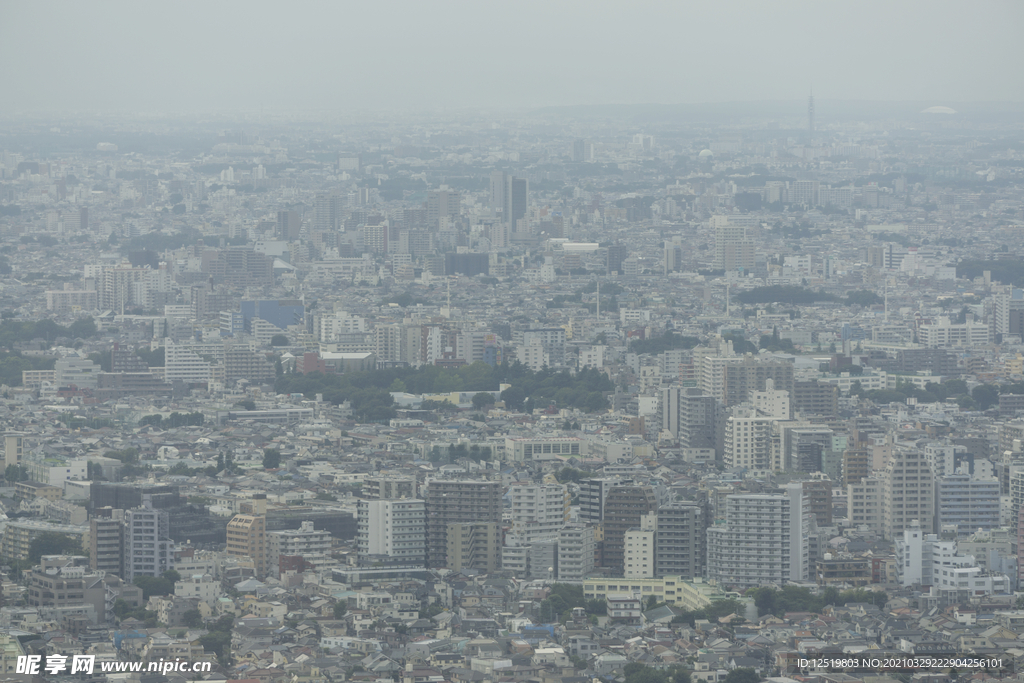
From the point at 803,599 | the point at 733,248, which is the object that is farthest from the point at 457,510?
the point at 733,248

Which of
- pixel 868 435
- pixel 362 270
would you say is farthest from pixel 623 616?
pixel 362 270

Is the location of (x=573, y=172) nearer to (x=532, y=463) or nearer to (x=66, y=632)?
(x=532, y=463)

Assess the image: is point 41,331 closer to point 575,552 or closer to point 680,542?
point 575,552

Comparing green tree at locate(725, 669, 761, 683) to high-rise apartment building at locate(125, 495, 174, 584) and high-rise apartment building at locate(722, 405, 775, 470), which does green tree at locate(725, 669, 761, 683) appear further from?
high-rise apartment building at locate(722, 405, 775, 470)

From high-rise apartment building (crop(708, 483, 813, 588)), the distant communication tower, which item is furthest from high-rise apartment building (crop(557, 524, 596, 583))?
the distant communication tower

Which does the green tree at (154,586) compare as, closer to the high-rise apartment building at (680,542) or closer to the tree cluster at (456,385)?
the high-rise apartment building at (680,542)

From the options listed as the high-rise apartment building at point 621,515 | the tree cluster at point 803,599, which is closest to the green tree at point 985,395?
the high-rise apartment building at point 621,515
